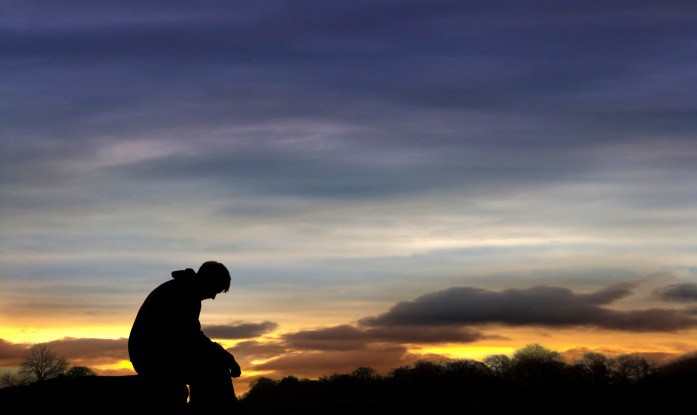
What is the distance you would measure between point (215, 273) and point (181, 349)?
1228 millimetres

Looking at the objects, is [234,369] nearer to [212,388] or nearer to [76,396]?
[212,388]

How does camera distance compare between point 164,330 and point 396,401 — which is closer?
point 164,330

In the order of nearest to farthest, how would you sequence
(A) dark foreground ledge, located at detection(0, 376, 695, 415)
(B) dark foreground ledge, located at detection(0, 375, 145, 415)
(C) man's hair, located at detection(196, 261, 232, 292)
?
(B) dark foreground ledge, located at detection(0, 375, 145, 415)
(A) dark foreground ledge, located at detection(0, 376, 695, 415)
(C) man's hair, located at detection(196, 261, 232, 292)

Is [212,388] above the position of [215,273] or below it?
below

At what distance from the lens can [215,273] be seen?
11820 millimetres

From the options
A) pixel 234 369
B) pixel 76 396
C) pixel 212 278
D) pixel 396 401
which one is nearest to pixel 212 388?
pixel 234 369

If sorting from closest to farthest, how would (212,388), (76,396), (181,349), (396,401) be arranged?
(76,396)
(181,349)
(212,388)
(396,401)

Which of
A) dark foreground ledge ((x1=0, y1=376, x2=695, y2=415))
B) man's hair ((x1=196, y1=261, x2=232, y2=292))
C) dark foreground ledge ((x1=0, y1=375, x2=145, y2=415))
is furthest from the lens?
man's hair ((x1=196, y1=261, x2=232, y2=292))

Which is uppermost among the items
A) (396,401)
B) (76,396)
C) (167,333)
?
(167,333)

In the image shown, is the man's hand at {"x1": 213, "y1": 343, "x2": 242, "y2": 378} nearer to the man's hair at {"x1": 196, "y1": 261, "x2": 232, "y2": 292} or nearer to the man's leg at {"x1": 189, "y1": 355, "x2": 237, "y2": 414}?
the man's leg at {"x1": 189, "y1": 355, "x2": 237, "y2": 414}

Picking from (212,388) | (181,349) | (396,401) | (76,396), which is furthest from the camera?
(396,401)

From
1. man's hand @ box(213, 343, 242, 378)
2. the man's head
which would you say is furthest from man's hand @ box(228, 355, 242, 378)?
the man's head

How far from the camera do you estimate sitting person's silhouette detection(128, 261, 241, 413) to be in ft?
38.8

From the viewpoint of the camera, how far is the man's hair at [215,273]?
1181 cm
